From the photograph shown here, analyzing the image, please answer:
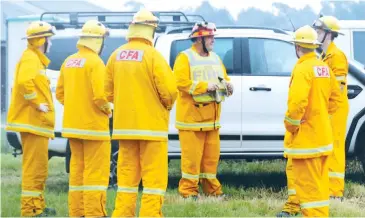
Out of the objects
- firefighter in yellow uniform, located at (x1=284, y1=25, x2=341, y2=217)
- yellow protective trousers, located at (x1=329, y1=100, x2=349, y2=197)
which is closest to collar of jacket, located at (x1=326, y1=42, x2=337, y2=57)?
yellow protective trousers, located at (x1=329, y1=100, x2=349, y2=197)

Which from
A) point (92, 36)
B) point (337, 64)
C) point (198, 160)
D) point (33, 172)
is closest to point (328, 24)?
point (337, 64)

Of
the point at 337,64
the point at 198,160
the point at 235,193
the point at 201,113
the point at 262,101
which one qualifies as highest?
the point at 337,64

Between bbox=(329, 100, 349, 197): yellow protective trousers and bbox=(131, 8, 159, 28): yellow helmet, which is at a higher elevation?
bbox=(131, 8, 159, 28): yellow helmet

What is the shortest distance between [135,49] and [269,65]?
267cm

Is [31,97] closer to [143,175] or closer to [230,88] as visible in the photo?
[143,175]

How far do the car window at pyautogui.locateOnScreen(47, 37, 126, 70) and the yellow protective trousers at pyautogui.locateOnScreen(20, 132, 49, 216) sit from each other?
1.81 meters

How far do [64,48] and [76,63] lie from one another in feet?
7.44

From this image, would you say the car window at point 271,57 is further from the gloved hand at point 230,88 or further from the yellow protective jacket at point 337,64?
the yellow protective jacket at point 337,64

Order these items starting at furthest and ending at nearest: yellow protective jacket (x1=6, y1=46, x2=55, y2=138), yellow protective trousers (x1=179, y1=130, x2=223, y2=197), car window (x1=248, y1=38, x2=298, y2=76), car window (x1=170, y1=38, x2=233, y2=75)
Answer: car window (x1=170, y1=38, x2=233, y2=75)
car window (x1=248, y1=38, x2=298, y2=76)
yellow protective trousers (x1=179, y1=130, x2=223, y2=197)
yellow protective jacket (x1=6, y1=46, x2=55, y2=138)

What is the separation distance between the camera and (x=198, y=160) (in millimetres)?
7684

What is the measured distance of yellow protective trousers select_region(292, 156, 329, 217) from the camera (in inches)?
239

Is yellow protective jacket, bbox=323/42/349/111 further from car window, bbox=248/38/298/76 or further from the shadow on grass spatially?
the shadow on grass

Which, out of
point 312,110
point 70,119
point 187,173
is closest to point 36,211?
point 70,119

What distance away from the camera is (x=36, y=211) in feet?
23.4
